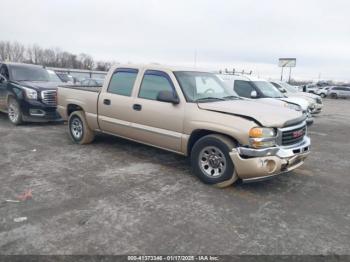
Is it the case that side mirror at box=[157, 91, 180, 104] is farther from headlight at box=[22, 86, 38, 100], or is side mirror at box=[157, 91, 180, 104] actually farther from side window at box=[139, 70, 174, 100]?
headlight at box=[22, 86, 38, 100]

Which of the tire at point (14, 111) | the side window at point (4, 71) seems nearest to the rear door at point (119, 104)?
the tire at point (14, 111)

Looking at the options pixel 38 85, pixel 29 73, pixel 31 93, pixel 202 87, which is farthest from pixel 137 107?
pixel 29 73

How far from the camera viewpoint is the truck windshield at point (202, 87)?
5.19 m

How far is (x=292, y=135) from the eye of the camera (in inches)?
183

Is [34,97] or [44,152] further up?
[34,97]

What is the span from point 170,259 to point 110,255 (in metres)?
0.57

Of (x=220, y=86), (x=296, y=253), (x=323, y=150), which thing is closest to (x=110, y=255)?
→ (x=296, y=253)

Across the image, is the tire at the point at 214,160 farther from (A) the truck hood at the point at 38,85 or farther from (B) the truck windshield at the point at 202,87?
(A) the truck hood at the point at 38,85

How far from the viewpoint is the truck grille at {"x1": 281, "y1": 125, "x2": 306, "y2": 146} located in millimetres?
4527

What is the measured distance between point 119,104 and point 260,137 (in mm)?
2916

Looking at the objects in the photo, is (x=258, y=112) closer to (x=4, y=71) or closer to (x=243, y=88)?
(x=243, y=88)

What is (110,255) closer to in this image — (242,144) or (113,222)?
(113,222)

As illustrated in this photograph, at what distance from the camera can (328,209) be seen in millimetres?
4094

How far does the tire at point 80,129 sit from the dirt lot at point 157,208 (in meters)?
0.72
